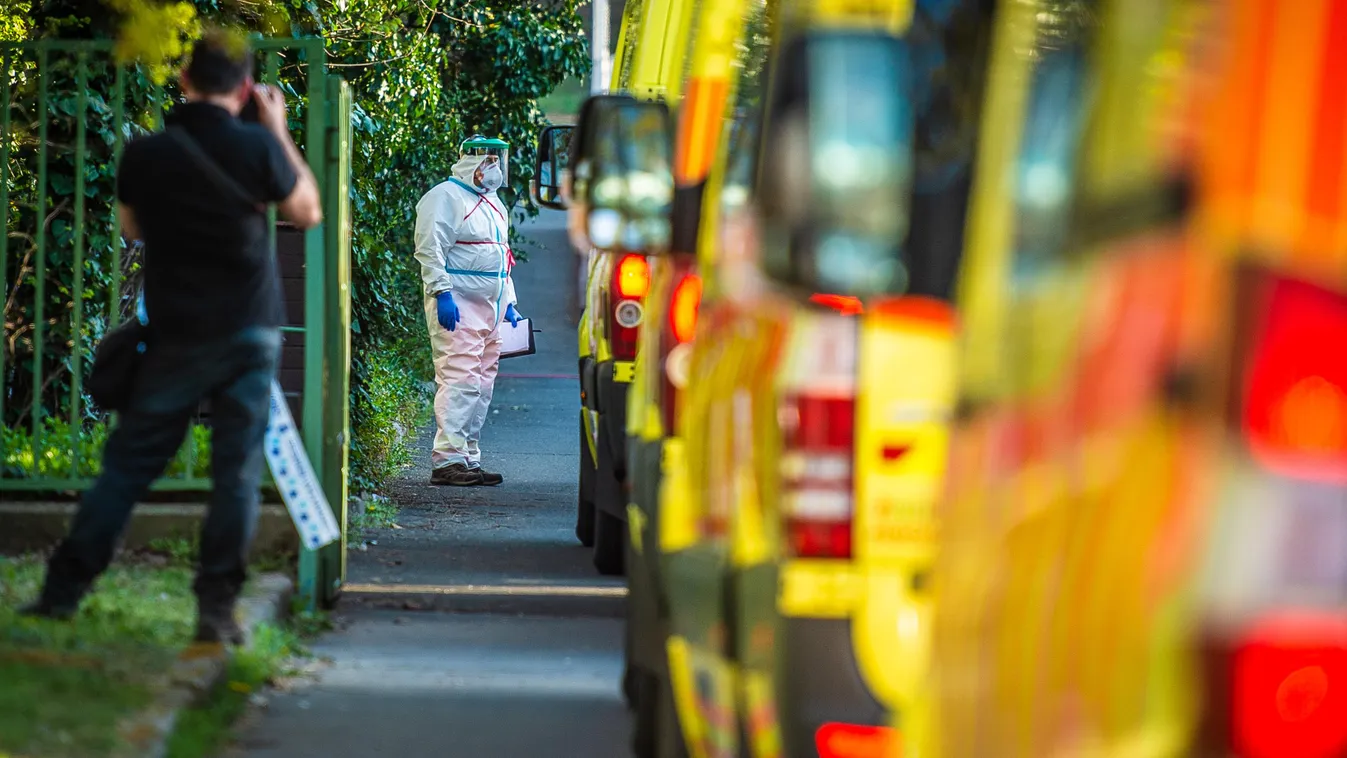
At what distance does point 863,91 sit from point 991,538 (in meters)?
0.77

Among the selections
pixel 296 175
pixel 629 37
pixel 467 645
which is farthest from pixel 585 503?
pixel 296 175

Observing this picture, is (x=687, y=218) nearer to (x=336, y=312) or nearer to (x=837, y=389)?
(x=837, y=389)

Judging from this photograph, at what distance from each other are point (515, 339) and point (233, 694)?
22.5ft

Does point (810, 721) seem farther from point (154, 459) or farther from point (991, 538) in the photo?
point (154, 459)

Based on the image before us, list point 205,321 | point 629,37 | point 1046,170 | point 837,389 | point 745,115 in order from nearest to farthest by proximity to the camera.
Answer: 1. point 1046,170
2. point 837,389
3. point 745,115
4. point 205,321
5. point 629,37

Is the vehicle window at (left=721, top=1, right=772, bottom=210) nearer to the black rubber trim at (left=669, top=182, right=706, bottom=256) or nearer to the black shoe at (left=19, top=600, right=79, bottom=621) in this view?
the black rubber trim at (left=669, top=182, right=706, bottom=256)

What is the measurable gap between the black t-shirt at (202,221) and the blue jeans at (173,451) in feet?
0.30

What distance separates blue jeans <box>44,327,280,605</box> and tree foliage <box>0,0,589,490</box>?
884mm

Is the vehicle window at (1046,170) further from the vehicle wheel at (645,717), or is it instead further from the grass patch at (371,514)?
the grass patch at (371,514)

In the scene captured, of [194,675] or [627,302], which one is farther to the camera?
[627,302]

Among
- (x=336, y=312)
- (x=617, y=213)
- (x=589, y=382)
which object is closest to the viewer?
(x=617, y=213)

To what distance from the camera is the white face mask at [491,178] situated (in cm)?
1327

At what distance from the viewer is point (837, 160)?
304 centimetres

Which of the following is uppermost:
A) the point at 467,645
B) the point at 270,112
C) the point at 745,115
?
the point at 745,115
